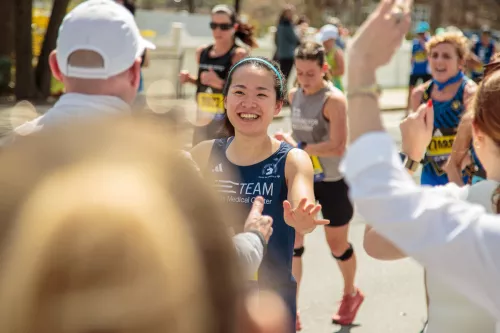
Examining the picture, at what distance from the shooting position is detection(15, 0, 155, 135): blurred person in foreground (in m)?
2.80

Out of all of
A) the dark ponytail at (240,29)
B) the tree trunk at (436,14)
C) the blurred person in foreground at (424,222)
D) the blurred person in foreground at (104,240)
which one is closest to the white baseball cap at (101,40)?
the blurred person in foreground at (424,222)

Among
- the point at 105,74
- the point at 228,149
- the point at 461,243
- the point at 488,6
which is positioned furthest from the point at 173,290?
the point at 488,6

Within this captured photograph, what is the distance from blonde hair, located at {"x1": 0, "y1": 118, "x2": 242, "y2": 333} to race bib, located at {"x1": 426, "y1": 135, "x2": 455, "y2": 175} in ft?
14.8

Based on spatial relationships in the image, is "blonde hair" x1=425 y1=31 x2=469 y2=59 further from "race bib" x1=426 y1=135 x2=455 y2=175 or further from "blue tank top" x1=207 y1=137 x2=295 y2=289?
"blue tank top" x1=207 y1=137 x2=295 y2=289

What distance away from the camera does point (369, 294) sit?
5957 mm

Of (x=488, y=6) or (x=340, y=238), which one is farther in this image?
(x=488, y=6)

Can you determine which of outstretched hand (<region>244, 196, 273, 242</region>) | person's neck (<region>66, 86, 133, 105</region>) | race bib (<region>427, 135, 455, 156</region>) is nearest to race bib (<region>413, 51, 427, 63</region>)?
race bib (<region>427, 135, 455, 156</region>)

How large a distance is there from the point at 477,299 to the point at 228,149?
216 cm

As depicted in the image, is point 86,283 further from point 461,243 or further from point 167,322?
point 461,243

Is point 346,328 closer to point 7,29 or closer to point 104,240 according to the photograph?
Result: point 104,240

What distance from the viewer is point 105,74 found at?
111 inches

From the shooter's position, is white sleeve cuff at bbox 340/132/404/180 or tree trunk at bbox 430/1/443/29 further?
tree trunk at bbox 430/1/443/29

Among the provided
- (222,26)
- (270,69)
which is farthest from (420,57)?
(270,69)

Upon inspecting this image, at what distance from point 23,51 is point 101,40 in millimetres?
16077
